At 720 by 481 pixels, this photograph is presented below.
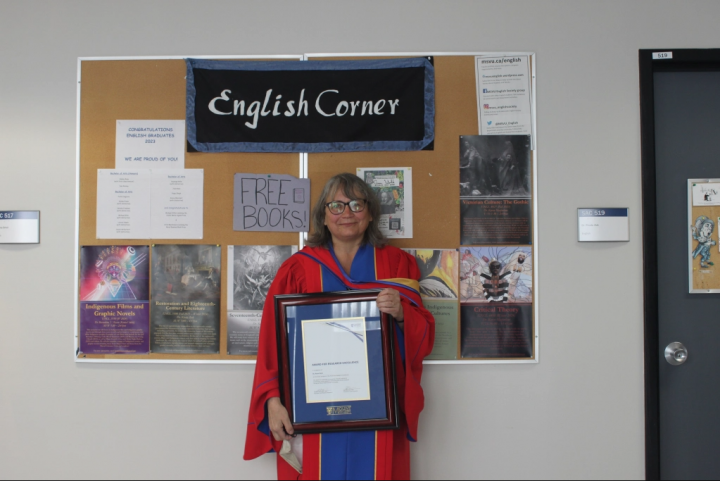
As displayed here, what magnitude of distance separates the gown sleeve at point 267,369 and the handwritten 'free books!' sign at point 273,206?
0.24 metres

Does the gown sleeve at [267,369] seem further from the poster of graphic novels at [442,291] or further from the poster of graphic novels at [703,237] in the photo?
the poster of graphic novels at [703,237]

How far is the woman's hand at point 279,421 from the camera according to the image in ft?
5.25

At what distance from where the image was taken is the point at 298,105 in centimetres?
195

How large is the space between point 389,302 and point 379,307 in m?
0.04

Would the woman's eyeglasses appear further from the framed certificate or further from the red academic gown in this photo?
the framed certificate

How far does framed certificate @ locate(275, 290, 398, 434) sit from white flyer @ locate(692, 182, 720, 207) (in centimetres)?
164

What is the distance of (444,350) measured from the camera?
6.30 ft

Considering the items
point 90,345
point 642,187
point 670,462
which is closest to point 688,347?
point 670,462

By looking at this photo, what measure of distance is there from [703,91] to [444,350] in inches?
70.3

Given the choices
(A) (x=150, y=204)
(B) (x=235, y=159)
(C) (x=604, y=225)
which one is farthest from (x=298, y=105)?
(C) (x=604, y=225)

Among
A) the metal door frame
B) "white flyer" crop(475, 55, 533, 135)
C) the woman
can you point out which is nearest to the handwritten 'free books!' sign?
the woman

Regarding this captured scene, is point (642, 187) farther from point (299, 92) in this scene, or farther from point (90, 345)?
point (90, 345)

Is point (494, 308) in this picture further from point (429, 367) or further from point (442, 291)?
point (429, 367)

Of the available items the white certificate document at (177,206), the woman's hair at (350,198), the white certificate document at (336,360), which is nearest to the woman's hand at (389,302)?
the white certificate document at (336,360)
